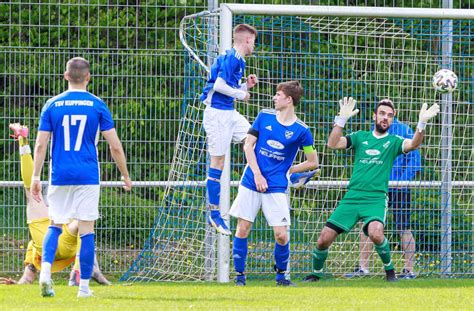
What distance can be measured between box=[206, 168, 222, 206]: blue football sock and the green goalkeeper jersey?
1430mm

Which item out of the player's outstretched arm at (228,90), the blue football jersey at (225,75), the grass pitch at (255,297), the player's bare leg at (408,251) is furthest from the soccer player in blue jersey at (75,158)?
the player's bare leg at (408,251)

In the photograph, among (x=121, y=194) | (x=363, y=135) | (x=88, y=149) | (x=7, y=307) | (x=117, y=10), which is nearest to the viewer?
(x=7, y=307)

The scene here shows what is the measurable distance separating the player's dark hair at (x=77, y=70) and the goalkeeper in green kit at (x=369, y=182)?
3.24 metres

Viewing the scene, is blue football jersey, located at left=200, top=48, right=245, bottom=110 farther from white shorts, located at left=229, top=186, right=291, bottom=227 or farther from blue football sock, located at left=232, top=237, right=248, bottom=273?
blue football sock, located at left=232, top=237, right=248, bottom=273

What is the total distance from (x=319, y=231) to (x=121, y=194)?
7.67ft

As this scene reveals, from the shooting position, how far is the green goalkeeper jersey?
41.0 feet

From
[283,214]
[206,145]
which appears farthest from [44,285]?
[206,145]

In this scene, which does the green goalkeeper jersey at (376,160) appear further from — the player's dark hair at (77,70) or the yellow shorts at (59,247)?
the player's dark hair at (77,70)

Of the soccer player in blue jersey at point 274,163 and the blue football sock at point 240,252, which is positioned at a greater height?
the soccer player in blue jersey at point 274,163

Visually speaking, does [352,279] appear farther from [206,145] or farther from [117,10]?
[117,10]

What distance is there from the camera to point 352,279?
13.4 meters

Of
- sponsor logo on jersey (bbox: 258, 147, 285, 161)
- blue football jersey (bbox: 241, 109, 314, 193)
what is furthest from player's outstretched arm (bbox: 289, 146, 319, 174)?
sponsor logo on jersey (bbox: 258, 147, 285, 161)

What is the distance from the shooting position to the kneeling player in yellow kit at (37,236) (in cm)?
1139

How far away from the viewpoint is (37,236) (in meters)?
12.0
